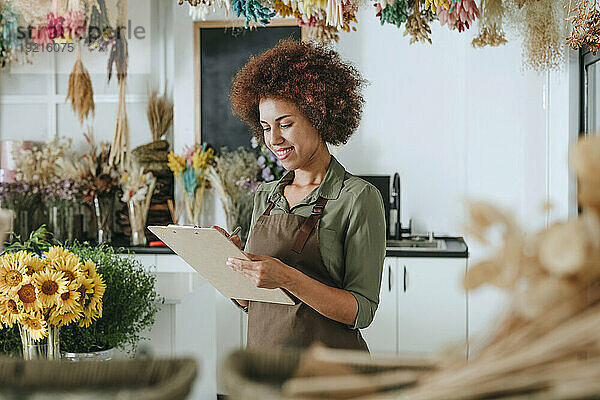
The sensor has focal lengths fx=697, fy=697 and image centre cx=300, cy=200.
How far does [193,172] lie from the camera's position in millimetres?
4469

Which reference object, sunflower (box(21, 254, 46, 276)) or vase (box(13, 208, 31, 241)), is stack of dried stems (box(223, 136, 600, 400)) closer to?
sunflower (box(21, 254, 46, 276))

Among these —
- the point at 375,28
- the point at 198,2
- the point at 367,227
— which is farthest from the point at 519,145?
the point at 367,227

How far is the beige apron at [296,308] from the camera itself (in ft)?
5.90

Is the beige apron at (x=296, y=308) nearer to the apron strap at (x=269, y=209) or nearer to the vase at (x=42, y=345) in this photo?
the apron strap at (x=269, y=209)

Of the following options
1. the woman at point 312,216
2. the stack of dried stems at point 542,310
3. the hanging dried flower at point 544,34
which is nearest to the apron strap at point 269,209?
the woman at point 312,216

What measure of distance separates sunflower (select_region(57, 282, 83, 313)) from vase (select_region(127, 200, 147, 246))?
2708 millimetres

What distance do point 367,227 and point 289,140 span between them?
1.02ft

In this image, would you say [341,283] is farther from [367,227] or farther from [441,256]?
[441,256]

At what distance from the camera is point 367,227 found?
1.78 m

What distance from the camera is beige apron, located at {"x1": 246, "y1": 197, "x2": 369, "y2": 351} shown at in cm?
180

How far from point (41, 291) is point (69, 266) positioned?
0.09 metres

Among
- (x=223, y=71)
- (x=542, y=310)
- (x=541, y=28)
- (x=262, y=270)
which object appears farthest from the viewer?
(x=223, y=71)

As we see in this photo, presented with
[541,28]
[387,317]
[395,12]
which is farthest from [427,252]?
[395,12]

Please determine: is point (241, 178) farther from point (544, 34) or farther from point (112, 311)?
point (112, 311)
